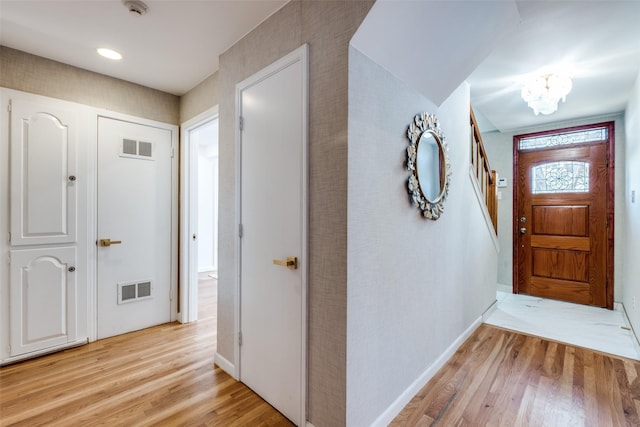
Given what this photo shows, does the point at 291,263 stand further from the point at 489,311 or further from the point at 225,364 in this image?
the point at 489,311

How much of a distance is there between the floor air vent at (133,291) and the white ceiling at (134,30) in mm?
2005

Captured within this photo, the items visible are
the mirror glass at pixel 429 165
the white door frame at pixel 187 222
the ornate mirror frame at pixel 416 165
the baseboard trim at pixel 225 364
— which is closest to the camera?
the ornate mirror frame at pixel 416 165

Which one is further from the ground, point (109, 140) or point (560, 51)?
point (560, 51)

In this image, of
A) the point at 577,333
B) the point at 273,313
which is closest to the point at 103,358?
the point at 273,313

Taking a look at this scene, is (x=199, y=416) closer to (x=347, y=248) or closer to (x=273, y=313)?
(x=273, y=313)

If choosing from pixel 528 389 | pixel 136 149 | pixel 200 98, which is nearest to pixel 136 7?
pixel 200 98

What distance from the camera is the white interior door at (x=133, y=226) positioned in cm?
269

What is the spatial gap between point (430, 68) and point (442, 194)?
880 mm

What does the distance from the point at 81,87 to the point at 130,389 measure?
253 centimetres

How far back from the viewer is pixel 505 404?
182 cm

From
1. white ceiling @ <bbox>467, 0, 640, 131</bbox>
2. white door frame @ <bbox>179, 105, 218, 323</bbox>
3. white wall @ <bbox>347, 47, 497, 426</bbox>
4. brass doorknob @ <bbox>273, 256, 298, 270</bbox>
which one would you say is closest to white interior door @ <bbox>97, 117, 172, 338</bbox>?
white door frame @ <bbox>179, 105, 218, 323</bbox>

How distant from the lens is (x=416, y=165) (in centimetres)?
→ 187

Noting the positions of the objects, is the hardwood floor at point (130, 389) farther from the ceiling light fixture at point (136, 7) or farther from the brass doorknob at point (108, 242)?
the ceiling light fixture at point (136, 7)

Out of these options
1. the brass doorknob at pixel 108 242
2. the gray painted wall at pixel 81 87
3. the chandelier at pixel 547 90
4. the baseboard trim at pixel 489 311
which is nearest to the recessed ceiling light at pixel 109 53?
the gray painted wall at pixel 81 87
